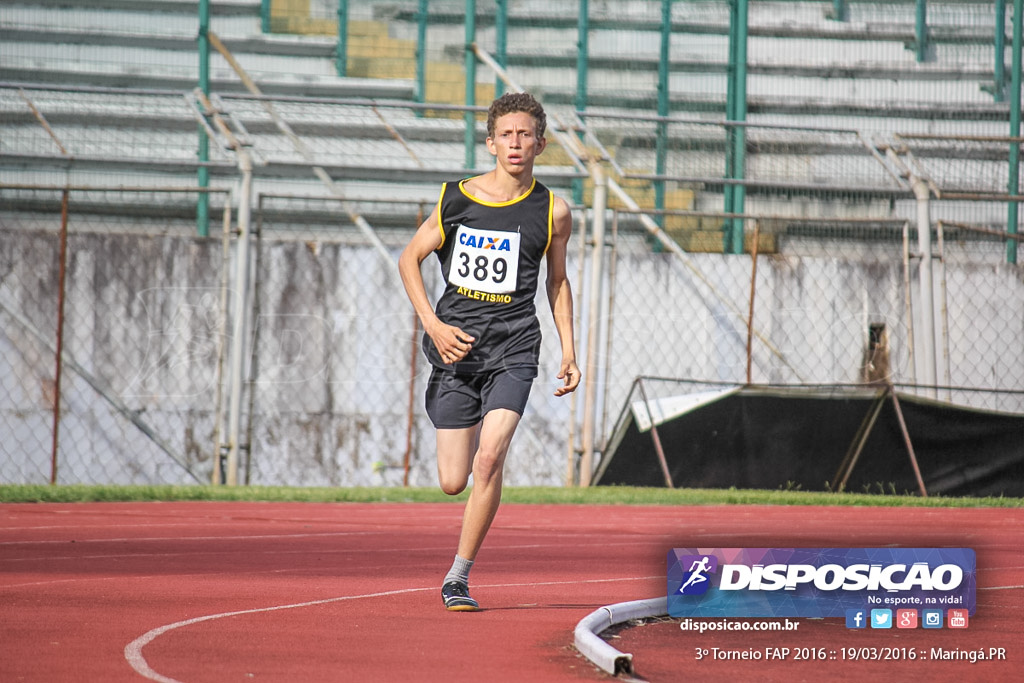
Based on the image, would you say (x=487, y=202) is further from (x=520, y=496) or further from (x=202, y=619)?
(x=520, y=496)

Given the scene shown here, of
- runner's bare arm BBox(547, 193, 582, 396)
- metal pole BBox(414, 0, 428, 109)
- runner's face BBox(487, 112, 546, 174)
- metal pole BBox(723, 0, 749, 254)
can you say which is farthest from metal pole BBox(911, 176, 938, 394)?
runner's face BBox(487, 112, 546, 174)

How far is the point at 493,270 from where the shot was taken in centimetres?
511

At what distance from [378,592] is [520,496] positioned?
606cm

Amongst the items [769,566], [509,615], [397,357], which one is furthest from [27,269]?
[769,566]

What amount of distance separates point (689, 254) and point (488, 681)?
11608 millimetres

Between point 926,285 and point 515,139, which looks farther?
point 926,285

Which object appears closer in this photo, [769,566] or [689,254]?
[769,566]

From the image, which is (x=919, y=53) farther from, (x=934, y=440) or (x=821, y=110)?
(x=934, y=440)

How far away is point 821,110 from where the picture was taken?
61.9 feet

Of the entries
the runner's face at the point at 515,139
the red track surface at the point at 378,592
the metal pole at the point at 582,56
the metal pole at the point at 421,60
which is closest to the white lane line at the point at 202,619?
the red track surface at the point at 378,592

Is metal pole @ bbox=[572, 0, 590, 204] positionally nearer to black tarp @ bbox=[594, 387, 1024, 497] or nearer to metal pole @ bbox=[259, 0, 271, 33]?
metal pole @ bbox=[259, 0, 271, 33]

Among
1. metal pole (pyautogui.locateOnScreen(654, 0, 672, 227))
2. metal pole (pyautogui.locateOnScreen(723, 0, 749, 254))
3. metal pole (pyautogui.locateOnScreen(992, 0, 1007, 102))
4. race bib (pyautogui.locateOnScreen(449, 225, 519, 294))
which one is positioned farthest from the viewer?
metal pole (pyautogui.locateOnScreen(992, 0, 1007, 102))

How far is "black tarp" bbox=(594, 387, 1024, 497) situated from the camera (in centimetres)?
1223

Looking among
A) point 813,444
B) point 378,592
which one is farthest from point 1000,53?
point 378,592
